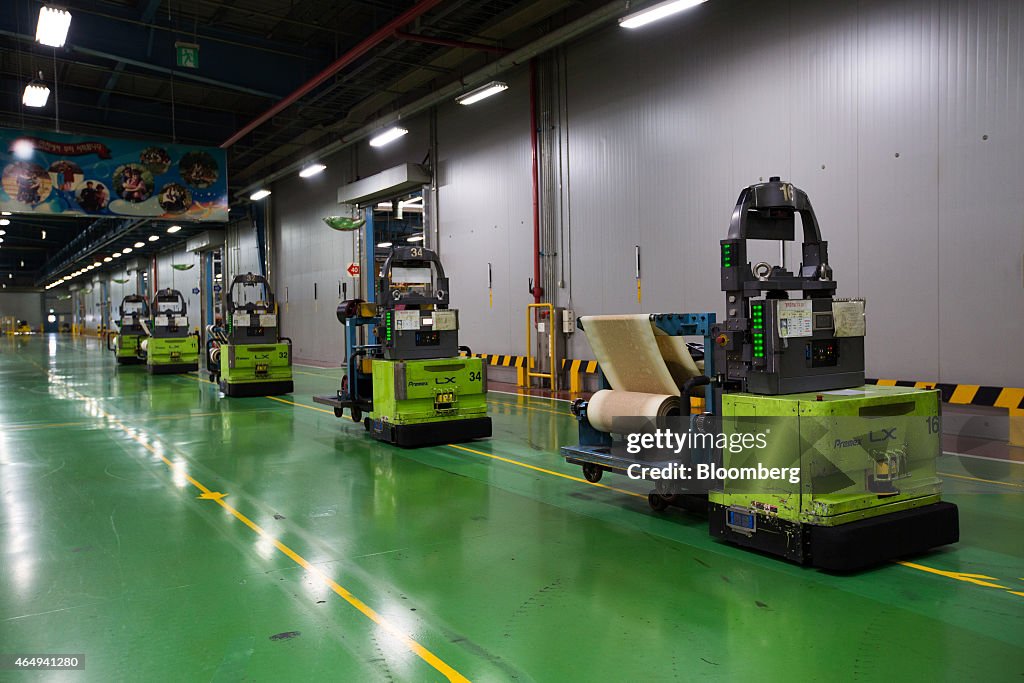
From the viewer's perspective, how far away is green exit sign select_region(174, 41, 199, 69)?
14164mm

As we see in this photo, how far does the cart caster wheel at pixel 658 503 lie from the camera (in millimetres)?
6117

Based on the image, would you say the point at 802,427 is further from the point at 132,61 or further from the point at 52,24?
the point at 132,61

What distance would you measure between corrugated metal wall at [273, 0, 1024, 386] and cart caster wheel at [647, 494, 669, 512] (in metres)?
4.96

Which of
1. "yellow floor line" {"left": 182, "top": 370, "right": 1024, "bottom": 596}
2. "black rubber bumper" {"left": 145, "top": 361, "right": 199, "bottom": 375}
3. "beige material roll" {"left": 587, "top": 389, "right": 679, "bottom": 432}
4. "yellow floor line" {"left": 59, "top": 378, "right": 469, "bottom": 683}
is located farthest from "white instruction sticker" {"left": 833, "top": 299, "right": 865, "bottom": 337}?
"black rubber bumper" {"left": 145, "top": 361, "right": 199, "bottom": 375}

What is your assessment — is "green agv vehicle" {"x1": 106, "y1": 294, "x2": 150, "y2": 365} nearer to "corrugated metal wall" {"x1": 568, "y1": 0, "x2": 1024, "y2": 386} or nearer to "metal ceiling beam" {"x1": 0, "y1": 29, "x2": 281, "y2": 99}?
"metal ceiling beam" {"x1": 0, "y1": 29, "x2": 281, "y2": 99}

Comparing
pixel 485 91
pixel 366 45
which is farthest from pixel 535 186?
pixel 366 45

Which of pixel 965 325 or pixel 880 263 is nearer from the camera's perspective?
pixel 965 325

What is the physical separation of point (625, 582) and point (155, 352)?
20.4 metres

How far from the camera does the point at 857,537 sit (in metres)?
4.57

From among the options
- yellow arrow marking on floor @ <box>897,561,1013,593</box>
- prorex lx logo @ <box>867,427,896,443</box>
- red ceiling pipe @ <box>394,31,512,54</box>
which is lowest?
yellow arrow marking on floor @ <box>897,561,1013,593</box>

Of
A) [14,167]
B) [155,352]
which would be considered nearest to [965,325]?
[14,167]

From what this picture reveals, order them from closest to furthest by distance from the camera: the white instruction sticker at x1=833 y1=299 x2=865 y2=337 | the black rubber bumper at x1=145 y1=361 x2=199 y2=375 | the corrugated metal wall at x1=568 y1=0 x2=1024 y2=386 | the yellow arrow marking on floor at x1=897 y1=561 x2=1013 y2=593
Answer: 1. the yellow arrow marking on floor at x1=897 y1=561 x2=1013 y2=593
2. the white instruction sticker at x1=833 y1=299 x2=865 y2=337
3. the corrugated metal wall at x1=568 y1=0 x2=1024 y2=386
4. the black rubber bumper at x1=145 y1=361 x2=199 y2=375

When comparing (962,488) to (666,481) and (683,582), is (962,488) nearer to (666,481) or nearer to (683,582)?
(666,481)

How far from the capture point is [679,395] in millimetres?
6059
